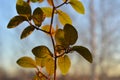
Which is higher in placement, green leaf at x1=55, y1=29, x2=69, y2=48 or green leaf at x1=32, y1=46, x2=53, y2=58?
green leaf at x1=55, y1=29, x2=69, y2=48

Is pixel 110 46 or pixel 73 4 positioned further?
pixel 110 46

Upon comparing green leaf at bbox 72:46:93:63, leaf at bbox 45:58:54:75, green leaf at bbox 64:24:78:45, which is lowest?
green leaf at bbox 72:46:93:63

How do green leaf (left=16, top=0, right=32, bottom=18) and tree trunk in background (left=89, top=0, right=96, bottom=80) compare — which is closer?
green leaf (left=16, top=0, right=32, bottom=18)

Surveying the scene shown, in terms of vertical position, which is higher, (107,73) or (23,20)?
(107,73)

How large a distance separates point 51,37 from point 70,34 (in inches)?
0.6

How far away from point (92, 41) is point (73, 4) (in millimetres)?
5176

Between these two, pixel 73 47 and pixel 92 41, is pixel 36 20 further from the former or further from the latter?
pixel 92 41

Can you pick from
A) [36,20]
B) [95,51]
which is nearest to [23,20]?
[36,20]

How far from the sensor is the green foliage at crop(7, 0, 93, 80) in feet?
0.65

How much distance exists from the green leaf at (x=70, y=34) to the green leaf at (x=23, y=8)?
0.10 feet

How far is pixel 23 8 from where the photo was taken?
205mm

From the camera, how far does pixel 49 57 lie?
0.21 m

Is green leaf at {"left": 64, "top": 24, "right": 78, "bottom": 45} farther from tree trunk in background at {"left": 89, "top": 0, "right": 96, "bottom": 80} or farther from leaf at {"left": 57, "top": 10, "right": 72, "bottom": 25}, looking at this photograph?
tree trunk in background at {"left": 89, "top": 0, "right": 96, "bottom": 80}

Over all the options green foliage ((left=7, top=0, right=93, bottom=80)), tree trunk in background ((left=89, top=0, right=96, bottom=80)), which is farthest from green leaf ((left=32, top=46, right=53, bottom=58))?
tree trunk in background ((left=89, top=0, right=96, bottom=80))
